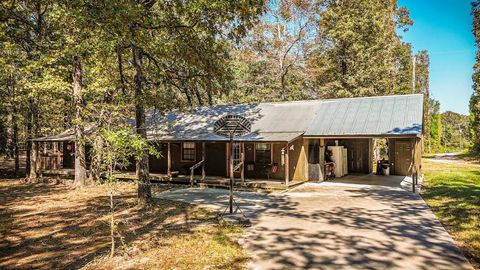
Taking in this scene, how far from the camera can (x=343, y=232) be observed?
7480 mm

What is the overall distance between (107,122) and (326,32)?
967 inches

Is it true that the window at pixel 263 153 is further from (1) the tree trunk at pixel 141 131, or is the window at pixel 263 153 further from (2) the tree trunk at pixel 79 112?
(2) the tree trunk at pixel 79 112

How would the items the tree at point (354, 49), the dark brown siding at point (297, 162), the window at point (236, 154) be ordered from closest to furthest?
the dark brown siding at point (297, 162), the window at point (236, 154), the tree at point (354, 49)

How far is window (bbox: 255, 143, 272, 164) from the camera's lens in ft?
53.9

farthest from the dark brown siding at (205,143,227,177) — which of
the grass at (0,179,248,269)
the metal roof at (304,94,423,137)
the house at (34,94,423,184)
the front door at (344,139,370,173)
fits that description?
the front door at (344,139,370,173)

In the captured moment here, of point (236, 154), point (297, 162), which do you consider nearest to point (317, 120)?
point (297, 162)

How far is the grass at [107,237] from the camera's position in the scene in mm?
5871

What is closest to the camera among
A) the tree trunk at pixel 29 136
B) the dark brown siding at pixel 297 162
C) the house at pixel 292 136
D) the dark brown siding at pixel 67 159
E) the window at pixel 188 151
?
the house at pixel 292 136

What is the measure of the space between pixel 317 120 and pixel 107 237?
474 inches

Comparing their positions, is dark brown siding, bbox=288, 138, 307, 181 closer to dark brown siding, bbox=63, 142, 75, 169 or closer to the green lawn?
the green lawn

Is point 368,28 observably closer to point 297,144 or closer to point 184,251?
point 297,144

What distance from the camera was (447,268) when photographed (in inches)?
212

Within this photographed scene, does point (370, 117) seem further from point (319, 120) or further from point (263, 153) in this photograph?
point (263, 153)

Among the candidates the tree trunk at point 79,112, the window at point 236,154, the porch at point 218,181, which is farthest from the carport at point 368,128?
the tree trunk at point 79,112
